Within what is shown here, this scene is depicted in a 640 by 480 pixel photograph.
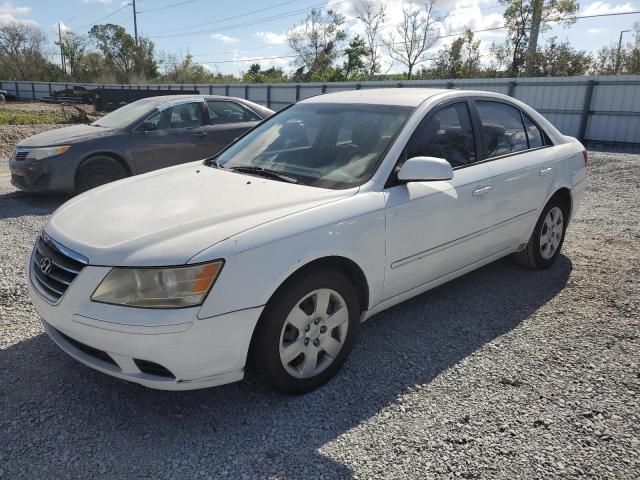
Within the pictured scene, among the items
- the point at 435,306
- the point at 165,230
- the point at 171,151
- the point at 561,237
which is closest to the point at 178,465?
the point at 165,230

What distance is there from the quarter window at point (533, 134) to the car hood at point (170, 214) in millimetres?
2288

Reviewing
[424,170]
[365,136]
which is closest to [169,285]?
[424,170]

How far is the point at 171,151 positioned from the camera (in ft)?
24.9

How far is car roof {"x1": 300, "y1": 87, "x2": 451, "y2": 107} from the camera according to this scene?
3.50m

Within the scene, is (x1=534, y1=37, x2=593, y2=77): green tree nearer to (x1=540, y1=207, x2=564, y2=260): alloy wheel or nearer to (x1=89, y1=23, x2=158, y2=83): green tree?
(x1=540, y1=207, x2=564, y2=260): alloy wheel

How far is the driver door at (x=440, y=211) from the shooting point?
9.95 ft

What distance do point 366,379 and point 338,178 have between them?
1.22 m

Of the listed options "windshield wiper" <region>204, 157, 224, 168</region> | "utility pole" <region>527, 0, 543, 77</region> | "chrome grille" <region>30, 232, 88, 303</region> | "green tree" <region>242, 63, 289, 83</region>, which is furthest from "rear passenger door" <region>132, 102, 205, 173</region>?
"green tree" <region>242, 63, 289, 83</region>

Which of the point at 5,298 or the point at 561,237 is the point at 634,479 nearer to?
the point at 561,237

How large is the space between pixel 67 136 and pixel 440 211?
19.9 ft

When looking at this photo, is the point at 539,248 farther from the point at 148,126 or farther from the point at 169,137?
the point at 148,126

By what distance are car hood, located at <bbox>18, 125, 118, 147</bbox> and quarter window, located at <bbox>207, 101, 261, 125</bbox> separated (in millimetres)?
1578

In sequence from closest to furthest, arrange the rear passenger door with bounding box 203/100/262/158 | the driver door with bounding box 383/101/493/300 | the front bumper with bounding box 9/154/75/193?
the driver door with bounding box 383/101/493/300
the front bumper with bounding box 9/154/75/193
the rear passenger door with bounding box 203/100/262/158

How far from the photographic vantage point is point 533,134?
4391 mm
